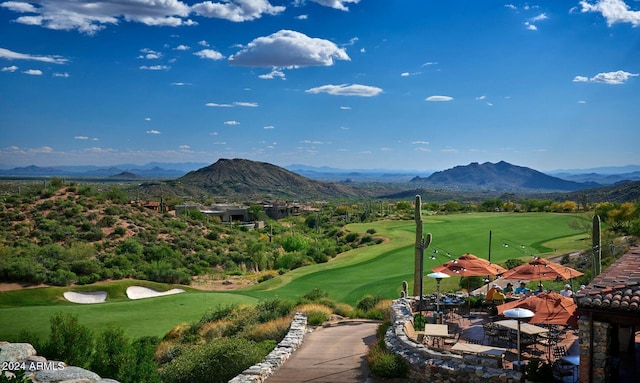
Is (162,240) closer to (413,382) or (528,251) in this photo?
(528,251)

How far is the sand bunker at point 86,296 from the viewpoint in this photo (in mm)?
32438

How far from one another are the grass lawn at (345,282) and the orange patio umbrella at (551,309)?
1578 cm

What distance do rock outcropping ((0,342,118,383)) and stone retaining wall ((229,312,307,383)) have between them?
3.66 m

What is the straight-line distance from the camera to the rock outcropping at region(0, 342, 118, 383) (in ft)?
42.9

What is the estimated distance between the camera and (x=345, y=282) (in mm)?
35094

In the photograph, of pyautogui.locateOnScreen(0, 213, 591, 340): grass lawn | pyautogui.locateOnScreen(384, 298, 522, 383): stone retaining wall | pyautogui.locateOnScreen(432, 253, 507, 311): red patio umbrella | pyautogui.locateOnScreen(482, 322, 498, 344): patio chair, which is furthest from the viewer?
pyautogui.locateOnScreen(0, 213, 591, 340): grass lawn

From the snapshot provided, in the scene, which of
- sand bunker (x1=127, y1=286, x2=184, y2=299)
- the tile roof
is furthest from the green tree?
sand bunker (x1=127, y1=286, x2=184, y2=299)

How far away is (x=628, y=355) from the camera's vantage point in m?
12.8

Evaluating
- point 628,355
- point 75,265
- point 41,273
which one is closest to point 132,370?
point 628,355

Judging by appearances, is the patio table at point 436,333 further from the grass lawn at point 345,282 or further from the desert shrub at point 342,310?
the grass lawn at point 345,282

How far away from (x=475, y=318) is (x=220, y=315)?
1225 centimetres

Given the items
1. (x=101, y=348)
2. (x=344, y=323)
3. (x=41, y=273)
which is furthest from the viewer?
(x=41, y=273)

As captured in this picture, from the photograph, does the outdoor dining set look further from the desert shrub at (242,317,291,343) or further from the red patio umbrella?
the desert shrub at (242,317,291,343)

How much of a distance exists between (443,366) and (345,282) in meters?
23.5
